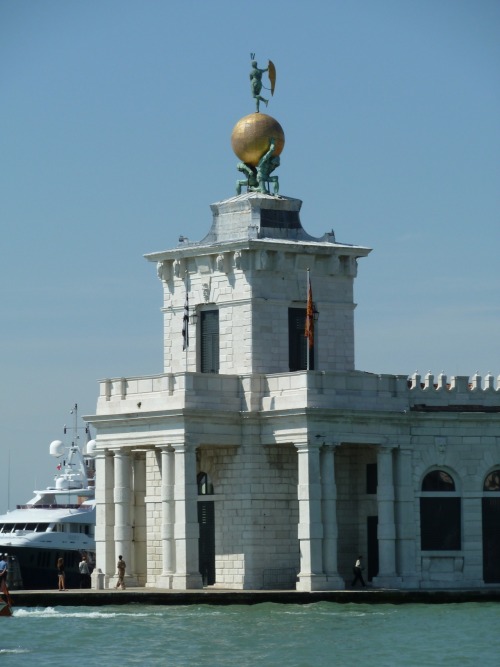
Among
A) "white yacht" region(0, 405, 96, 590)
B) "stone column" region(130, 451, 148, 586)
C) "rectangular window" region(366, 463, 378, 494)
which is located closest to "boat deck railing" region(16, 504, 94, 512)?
"white yacht" region(0, 405, 96, 590)

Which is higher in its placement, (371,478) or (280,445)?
(280,445)

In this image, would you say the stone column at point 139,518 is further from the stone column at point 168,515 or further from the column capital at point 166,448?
the column capital at point 166,448

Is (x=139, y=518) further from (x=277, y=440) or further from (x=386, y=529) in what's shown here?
(x=386, y=529)

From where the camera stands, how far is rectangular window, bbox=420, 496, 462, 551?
74438mm

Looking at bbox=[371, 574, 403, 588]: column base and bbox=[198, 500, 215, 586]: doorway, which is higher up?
bbox=[198, 500, 215, 586]: doorway

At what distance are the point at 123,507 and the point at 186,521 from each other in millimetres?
3327

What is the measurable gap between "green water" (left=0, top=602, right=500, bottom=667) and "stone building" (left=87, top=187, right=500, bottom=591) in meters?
3.33

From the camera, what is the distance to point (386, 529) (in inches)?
2886

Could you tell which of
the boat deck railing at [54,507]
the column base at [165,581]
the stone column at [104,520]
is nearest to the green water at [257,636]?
the column base at [165,581]

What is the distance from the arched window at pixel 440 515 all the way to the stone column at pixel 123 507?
9.24 m

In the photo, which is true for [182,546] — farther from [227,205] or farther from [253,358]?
[227,205]

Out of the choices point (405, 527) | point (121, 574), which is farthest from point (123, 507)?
point (405, 527)

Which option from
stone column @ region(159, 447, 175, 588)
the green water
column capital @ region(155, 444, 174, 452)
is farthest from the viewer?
column capital @ region(155, 444, 174, 452)

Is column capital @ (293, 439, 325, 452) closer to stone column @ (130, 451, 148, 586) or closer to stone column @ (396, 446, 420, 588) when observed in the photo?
stone column @ (396, 446, 420, 588)
